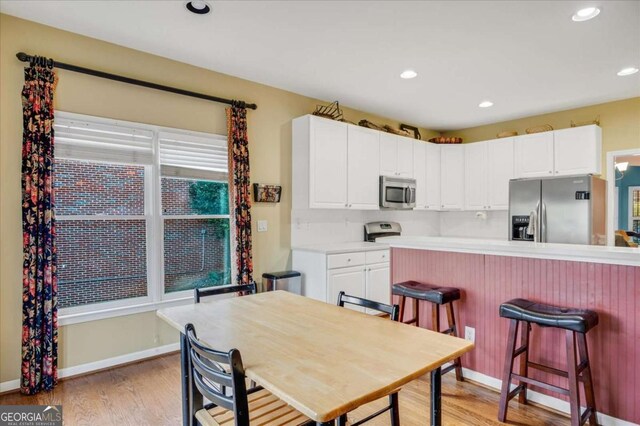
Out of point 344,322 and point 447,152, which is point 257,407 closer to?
point 344,322

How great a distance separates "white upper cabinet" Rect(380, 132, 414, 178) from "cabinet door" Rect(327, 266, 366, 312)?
4.70 feet

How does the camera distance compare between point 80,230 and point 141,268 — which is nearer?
point 80,230

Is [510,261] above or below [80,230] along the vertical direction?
below

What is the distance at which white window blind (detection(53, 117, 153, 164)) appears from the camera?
2.79 meters

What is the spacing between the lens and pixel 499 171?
511 centimetres

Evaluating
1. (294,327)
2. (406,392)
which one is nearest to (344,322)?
(294,327)

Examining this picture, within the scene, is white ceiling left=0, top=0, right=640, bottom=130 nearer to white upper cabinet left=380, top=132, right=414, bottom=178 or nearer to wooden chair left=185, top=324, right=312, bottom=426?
white upper cabinet left=380, top=132, right=414, bottom=178

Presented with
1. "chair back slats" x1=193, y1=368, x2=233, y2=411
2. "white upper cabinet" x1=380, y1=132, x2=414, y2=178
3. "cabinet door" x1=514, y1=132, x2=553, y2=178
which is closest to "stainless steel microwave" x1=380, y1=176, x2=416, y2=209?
"white upper cabinet" x1=380, y1=132, x2=414, y2=178

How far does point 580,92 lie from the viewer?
4059 mm

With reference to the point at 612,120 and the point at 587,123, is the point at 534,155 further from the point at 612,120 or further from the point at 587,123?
the point at 612,120

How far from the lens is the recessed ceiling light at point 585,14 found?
2406mm

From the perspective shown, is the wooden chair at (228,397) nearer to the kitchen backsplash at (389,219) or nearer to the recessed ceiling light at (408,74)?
the kitchen backsplash at (389,219)

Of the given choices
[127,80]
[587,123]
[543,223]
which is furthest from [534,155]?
[127,80]

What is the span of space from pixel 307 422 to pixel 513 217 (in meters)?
4.08
